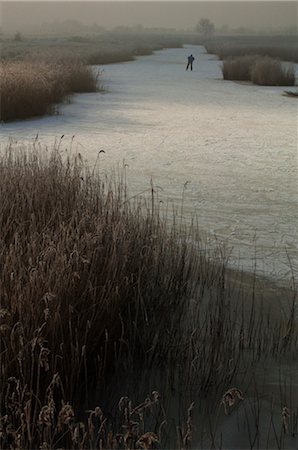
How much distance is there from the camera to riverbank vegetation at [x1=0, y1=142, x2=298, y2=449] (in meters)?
2.19

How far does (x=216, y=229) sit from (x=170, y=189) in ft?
4.20

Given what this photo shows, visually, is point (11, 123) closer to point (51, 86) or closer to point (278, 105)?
point (51, 86)

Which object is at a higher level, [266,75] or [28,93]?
[266,75]

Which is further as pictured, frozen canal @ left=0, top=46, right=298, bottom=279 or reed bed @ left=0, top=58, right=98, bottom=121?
reed bed @ left=0, top=58, right=98, bottom=121

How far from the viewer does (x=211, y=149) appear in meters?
7.91

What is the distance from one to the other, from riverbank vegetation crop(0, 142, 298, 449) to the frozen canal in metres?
0.96

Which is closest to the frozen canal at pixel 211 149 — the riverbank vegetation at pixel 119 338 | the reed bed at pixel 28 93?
the reed bed at pixel 28 93

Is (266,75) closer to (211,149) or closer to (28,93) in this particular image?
(28,93)

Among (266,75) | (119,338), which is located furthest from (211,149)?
(266,75)

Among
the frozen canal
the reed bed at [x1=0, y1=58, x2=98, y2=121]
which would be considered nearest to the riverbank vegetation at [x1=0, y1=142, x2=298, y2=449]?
the frozen canal

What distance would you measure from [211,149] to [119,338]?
5.45m

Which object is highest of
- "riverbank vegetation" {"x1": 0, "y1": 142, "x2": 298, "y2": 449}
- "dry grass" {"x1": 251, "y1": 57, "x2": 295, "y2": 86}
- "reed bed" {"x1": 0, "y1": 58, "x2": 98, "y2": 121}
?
"dry grass" {"x1": 251, "y1": 57, "x2": 295, "y2": 86}

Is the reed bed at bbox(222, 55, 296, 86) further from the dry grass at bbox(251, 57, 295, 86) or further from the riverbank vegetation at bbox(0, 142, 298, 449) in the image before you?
the riverbank vegetation at bbox(0, 142, 298, 449)

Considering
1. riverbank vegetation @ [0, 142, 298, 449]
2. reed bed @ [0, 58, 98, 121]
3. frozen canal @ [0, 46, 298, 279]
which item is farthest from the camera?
reed bed @ [0, 58, 98, 121]
